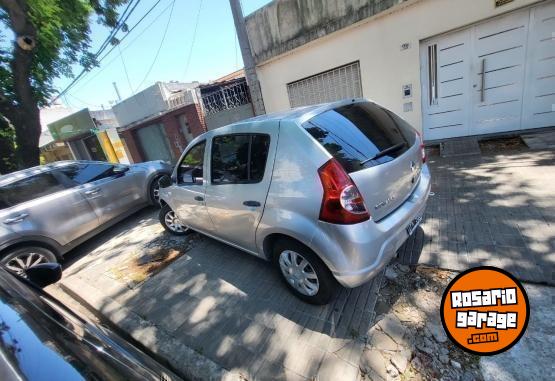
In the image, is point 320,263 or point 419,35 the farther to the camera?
point 419,35

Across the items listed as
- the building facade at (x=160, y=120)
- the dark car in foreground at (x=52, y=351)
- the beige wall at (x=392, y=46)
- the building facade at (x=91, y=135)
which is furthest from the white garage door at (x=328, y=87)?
the building facade at (x=91, y=135)

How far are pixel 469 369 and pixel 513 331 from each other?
17.5 inches

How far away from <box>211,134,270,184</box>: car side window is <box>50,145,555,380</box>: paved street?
121 centimetres

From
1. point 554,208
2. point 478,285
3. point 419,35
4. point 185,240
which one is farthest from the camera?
point 419,35

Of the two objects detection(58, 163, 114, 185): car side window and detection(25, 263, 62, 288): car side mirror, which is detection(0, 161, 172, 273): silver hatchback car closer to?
detection(58, 163, 114, 185): car side window

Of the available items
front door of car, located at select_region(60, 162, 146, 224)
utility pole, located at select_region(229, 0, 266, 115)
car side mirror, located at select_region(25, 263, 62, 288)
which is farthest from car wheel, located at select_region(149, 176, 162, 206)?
car side mirror, located at select_region(25, 263, 62, 288)

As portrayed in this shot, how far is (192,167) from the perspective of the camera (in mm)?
3516

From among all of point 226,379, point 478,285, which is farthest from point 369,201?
point 226,379

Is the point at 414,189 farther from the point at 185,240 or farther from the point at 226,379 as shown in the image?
the point at 185,240

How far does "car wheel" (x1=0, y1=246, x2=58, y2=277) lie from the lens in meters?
3.89

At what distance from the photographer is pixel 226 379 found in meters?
2.09

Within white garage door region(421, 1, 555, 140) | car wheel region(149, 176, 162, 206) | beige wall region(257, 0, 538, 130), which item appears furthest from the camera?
car wheel region(149, 176, 162, 206)

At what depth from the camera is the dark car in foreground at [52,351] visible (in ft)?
3.33

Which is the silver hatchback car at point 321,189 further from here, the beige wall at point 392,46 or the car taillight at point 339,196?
the beige wall at point 392,46
